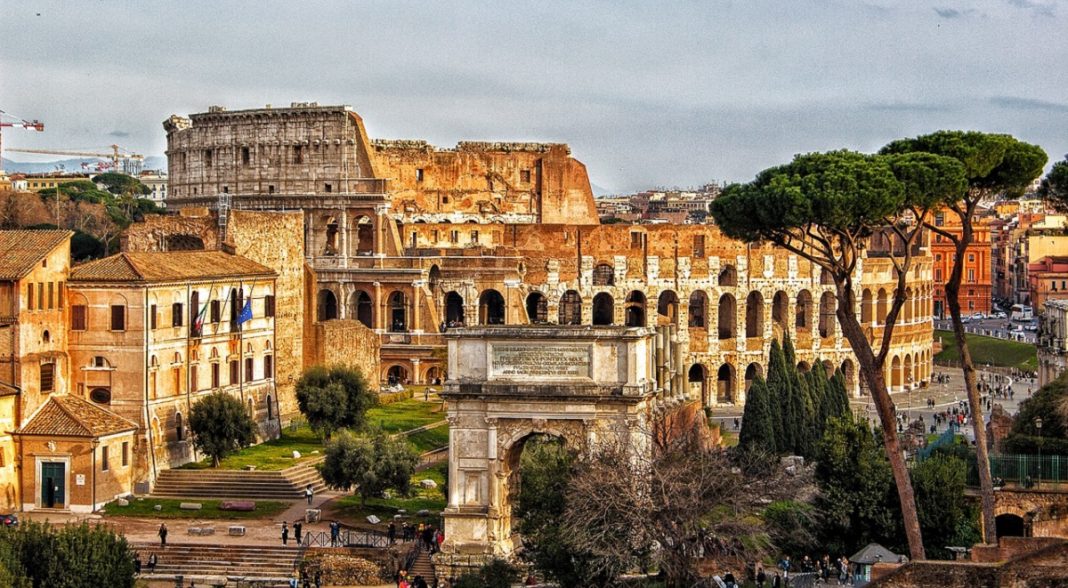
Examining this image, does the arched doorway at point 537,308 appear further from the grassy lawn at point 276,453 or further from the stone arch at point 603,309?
the grassy lawn at point 276,453

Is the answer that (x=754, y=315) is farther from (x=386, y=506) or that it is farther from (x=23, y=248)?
(x=23, y=248)

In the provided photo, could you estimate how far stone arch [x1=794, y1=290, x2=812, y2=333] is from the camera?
10356 cm

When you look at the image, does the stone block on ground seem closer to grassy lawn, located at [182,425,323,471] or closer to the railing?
grassy lawn, located at [182,425,323,471]

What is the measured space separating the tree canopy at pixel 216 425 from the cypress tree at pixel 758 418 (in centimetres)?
1808

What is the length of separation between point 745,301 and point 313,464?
48984mm

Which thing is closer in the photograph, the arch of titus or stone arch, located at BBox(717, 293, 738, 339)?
the arch of titus

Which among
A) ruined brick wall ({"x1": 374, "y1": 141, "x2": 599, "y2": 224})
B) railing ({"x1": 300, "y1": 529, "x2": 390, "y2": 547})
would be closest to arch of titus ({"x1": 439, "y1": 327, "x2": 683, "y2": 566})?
railing ({"x1": 300, "y1": 529, "x2": 390, "y2": 547})

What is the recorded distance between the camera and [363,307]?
96.2 metres

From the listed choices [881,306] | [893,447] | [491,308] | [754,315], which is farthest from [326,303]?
[893,447]

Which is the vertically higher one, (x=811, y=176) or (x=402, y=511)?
(x=811, y=176)

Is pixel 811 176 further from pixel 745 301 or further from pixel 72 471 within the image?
pixel 745 301

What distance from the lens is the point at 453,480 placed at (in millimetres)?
45281

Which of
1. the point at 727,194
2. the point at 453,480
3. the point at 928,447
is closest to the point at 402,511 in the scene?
the point at 453,480

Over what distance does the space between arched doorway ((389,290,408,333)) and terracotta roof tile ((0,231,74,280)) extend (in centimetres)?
4099
